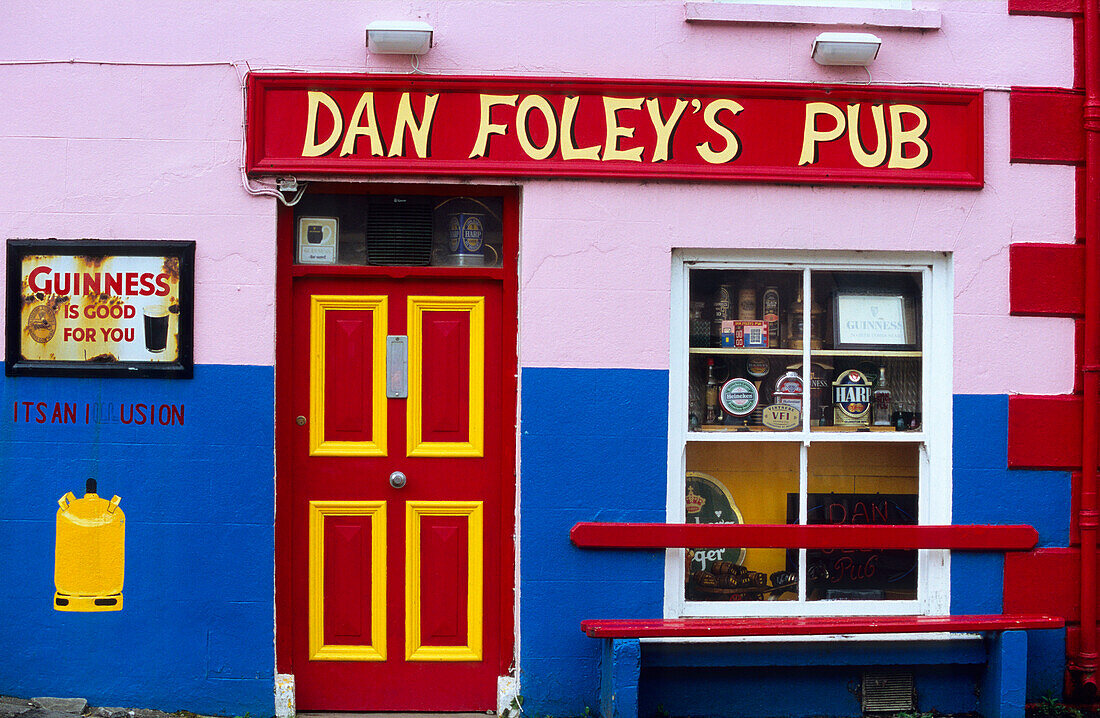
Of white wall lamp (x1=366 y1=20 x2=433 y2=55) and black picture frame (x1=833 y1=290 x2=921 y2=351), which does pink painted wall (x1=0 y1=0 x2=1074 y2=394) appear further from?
black picture frame (x1=833 y1=290 x2=921 y2=351)

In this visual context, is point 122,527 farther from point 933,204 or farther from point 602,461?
point 933,204


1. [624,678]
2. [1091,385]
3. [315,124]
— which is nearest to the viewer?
[624,678]

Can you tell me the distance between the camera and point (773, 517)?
4781 mm

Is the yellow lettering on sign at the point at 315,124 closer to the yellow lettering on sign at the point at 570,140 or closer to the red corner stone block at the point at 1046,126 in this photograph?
the yellow lettering on sign at the point at 570,140

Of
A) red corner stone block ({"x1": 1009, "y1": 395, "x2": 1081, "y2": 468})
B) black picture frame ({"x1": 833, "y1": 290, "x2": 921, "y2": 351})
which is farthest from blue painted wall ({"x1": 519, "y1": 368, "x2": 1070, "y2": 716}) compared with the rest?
red corner stone block ({"x1": 1009, "y1": 395, "x2": 1081, "y2": 468})

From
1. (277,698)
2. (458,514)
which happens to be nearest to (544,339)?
(458,514)

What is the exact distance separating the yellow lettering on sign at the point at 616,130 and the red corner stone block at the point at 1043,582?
112 inches

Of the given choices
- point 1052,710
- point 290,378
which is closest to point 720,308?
point 290,378

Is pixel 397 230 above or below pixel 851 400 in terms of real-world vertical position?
above

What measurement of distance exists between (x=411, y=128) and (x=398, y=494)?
185 centimetres

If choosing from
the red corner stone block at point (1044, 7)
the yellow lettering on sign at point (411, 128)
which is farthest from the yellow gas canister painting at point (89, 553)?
the red corner stone block at point (1044, 7)

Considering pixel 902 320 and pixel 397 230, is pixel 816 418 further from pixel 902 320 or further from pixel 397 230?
pixel 397 230

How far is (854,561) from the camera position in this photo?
477cm

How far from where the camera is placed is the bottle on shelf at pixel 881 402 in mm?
4789
